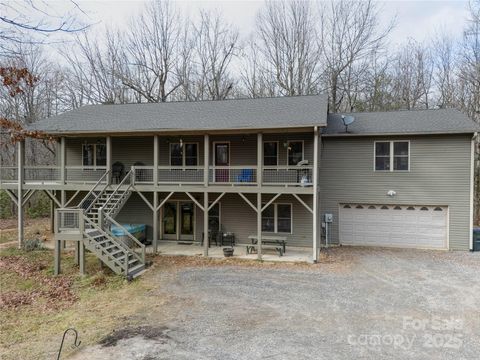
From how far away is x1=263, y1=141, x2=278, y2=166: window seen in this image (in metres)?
14.7

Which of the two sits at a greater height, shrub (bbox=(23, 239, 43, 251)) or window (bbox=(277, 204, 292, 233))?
window (bbox=(277, 204, 292, 233))

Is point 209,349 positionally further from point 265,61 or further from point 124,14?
point 124,14

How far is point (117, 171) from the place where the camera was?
604 inches

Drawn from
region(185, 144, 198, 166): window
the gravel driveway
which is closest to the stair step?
the gravel driveway

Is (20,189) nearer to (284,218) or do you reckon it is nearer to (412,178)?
(284,218)

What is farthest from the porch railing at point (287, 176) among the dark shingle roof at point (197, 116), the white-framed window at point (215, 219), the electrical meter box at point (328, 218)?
the white-framed window at point (215, 219)

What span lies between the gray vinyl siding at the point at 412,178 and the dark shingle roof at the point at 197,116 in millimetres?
2632

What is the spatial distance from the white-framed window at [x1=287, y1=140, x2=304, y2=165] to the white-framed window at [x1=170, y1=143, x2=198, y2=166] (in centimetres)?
434

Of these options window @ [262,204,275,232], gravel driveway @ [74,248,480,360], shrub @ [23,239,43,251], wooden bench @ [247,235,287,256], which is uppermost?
window @ [262,204,275,232]

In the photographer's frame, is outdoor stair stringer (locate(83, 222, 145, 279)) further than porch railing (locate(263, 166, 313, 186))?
No

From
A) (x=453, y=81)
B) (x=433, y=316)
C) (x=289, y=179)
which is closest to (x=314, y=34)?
(x=453, y=81)

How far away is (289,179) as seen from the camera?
13719 mm

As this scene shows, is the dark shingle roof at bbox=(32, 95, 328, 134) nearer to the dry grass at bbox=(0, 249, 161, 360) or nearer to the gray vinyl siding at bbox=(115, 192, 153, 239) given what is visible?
the gray vinyl siding at bbox=(115, 192, 153, 239)

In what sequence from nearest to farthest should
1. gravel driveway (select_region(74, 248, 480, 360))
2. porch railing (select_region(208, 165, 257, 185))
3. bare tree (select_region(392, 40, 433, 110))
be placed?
gravel driveway (select_region(74, 248, 480, 360)) < porch railing (select_region(208, 165, 257, 185)) < bare tree (select_region(392, 40, 433, 110))
